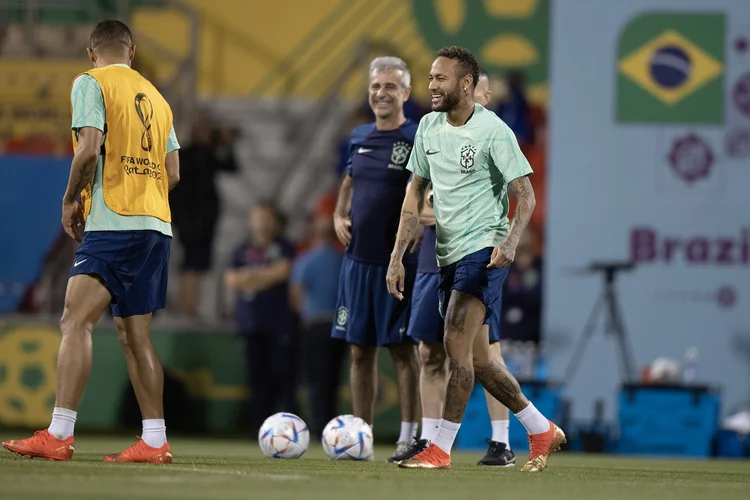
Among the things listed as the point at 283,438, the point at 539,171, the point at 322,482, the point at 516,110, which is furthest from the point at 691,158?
the point at 322,482

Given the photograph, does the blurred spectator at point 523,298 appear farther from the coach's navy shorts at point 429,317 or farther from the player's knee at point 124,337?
the player's knee at point 124,337

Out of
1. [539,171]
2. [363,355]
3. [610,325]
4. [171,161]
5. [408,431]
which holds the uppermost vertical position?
[539,171]

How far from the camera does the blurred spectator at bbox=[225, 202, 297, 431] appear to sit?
43.0ft

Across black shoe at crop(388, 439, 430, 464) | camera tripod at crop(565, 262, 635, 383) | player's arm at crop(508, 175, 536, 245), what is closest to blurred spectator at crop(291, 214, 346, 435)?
camera tripod at crop(565, 262, 635, 383)

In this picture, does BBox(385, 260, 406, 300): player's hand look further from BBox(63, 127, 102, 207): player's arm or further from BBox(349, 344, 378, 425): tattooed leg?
BBox(63, 127, 102, 207): player's arm

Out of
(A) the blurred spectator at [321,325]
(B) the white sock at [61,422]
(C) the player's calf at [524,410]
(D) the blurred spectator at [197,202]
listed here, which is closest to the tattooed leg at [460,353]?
(C) the player's calf at [524,410]

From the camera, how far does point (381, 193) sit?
877cm

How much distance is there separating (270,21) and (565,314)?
641 centimetres

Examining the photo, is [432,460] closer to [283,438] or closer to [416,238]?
[283,438]

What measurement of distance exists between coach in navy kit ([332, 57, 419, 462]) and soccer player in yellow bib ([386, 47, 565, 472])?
1.13 meters

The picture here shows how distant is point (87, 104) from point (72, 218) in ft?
2.08

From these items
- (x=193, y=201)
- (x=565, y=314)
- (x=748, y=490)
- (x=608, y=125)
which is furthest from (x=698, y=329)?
(x=748, y=490)

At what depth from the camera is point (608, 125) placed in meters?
14.0

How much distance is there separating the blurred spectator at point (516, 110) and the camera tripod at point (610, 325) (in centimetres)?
185
